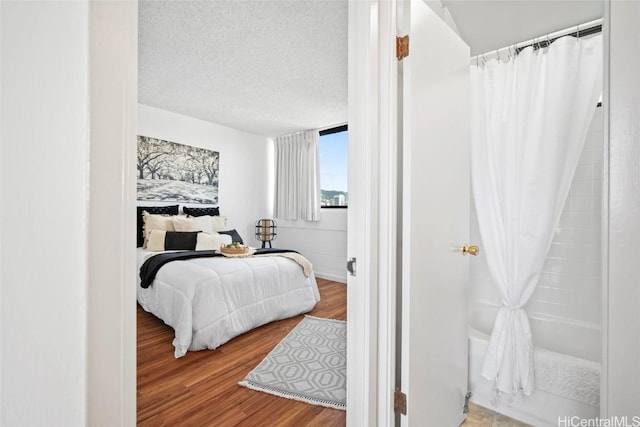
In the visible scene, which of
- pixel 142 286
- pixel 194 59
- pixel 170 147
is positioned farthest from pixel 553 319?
pixel 170 147

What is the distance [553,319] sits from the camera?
80.2 inches

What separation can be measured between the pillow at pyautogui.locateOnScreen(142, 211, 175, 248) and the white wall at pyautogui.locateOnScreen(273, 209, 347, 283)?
6.94 ft

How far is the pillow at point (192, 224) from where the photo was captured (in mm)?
3719

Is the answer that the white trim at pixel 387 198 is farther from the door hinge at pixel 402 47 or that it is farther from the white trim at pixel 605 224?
the white trim at pixel 605 224

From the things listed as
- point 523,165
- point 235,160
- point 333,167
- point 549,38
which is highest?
point 549,38

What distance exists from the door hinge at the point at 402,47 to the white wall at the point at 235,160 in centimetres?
380

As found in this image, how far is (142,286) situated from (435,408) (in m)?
2.69

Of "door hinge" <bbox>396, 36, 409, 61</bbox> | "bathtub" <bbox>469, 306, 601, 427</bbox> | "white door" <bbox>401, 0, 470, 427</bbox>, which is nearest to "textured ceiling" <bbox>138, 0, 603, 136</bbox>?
"white door" <bbox>401, 0, 470, 427</bbox>

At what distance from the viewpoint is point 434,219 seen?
128 cm

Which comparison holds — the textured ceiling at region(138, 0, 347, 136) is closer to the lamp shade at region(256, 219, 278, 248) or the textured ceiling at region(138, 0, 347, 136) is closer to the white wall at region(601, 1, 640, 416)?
the white wall at region(601, 1, 640, 416)

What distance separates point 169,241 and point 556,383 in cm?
365

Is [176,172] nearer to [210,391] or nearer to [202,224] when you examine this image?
[202,224]

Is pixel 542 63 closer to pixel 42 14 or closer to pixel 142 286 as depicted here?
pixel 42 14

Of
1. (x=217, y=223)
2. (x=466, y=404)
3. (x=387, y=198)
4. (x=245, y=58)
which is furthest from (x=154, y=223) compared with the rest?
(x=466, y=404)
